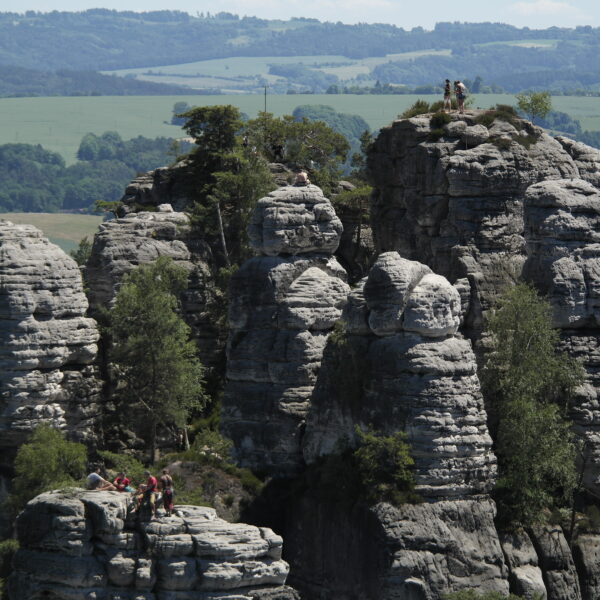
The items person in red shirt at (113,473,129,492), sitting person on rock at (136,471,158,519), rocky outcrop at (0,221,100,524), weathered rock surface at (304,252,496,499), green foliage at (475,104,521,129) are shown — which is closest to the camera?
sitting person on rock at (136,471,158,519)

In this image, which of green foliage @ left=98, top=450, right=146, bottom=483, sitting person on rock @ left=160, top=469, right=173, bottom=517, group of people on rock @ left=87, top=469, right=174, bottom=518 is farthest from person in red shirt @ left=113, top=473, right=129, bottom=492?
green foliage @ left=98, top=450, right=146, bottom=483

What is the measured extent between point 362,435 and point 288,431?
227 inches

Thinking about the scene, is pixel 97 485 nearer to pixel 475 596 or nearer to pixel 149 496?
pixel 149 496

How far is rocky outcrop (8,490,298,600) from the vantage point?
191ft

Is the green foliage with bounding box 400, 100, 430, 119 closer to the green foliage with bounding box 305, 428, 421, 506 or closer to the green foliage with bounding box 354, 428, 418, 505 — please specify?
the green foliage with bounding box 305, 428, 421, 506

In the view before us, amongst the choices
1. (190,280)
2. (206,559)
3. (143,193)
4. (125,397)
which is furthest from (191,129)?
(206,559)

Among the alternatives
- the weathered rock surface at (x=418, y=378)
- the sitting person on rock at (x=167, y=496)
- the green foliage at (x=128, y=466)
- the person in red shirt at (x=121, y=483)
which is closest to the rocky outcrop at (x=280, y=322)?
the weathered rock surface at (x=418, y=378)

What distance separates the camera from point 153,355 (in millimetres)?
77000

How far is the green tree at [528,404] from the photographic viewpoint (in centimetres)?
6969

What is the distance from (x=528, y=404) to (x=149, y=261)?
20.1 m

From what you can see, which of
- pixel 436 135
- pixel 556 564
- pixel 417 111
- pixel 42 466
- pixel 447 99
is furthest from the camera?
pixel 417 111

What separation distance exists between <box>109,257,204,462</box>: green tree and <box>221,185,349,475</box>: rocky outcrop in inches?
113

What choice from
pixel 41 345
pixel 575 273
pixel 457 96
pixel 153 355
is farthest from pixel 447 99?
pixel 41 345

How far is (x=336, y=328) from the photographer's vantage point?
236ft
